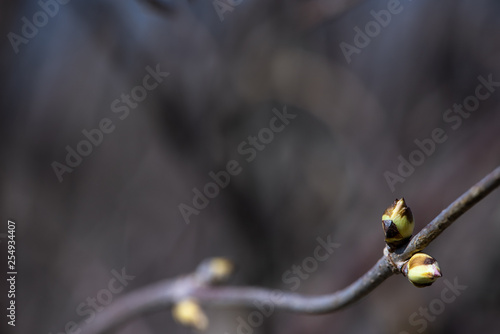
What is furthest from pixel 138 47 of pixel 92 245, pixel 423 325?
pixel 423 325

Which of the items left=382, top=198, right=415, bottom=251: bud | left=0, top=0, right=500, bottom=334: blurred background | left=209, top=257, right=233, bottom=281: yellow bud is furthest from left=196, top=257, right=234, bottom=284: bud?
left=382, top=198, right=415, bottom=251: bud

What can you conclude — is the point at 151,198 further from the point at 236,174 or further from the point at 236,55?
the point at 236,55

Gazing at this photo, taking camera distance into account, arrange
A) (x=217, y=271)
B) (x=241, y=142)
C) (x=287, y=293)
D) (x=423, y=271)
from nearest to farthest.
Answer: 1. (x=423, y=271)
2. (x=287, y=293)
3. (x=217, y=271)
4. (x=241, y=142)

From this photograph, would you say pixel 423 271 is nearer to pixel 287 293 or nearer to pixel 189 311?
pixel 287 293

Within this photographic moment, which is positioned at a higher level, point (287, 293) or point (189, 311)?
point (189, 311)

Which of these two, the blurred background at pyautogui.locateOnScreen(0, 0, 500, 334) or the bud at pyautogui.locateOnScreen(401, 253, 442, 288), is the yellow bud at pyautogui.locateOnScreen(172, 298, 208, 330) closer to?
the blurred background at pyautogui.locateOnScreen(0, 0, 500, 334)

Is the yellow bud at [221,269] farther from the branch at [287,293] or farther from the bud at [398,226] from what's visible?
the bud at [398,226]

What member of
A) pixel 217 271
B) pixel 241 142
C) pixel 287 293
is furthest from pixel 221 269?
pixel 241 142
